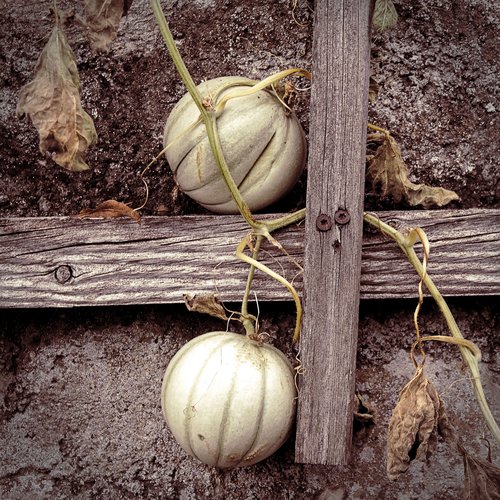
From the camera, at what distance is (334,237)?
1.55 metres

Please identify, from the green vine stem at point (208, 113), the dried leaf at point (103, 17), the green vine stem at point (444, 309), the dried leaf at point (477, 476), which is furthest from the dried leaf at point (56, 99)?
the dried leaf at point (477, 476)

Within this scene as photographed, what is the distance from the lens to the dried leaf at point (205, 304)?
1625 mm

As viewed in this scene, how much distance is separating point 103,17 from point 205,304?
632 mm

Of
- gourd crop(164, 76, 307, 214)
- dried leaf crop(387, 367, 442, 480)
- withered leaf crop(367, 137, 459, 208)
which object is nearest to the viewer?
dried leaf crop(387, 367, 442, 480)

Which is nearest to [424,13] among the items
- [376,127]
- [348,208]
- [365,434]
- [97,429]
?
[376,127]

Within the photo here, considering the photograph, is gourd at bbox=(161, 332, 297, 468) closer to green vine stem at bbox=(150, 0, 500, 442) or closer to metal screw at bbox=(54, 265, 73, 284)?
green vine stem at bbox=(150, 0, 500, 442)

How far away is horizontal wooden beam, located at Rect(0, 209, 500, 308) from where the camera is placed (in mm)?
1608

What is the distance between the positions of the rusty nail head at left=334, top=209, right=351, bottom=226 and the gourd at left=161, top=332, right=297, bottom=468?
304 mm

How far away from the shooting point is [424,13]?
5.96ft

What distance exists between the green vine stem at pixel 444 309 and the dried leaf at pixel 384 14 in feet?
1.53

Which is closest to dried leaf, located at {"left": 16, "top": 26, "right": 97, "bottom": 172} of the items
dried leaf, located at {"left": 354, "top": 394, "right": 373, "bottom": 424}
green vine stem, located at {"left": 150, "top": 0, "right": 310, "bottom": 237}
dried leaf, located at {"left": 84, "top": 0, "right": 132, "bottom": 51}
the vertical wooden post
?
dried leaf, located at {"left": 84, "top": 0, "right": 132, "bottom": 51}

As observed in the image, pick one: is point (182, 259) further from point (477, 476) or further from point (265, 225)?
point (477, 476)

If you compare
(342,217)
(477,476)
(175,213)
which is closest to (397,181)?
(342,217)

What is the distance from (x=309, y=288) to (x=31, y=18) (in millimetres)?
1044
